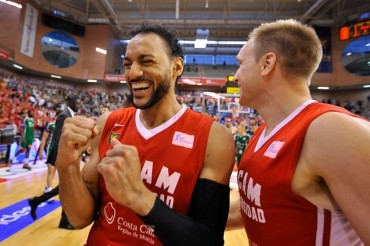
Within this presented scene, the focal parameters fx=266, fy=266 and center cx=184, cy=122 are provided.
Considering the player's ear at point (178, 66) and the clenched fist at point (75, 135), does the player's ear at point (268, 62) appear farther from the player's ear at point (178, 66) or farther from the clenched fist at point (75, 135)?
the clenched fist at point (75, 135)

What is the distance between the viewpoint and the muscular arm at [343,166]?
0.77 metres

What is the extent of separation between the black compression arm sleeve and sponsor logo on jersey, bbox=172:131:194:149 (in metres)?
0.19

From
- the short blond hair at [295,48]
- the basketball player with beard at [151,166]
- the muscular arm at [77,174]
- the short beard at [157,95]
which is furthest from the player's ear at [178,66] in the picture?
the muscular arm at [77,174]

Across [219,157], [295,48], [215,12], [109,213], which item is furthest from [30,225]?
[215,12]

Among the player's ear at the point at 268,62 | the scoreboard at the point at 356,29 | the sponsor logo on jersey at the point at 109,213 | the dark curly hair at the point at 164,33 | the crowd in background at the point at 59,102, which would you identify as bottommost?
the sponsor logo on jersey at the point at 109,213

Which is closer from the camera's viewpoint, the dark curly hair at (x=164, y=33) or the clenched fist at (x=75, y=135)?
the clenched fist at (x=75, y=135)

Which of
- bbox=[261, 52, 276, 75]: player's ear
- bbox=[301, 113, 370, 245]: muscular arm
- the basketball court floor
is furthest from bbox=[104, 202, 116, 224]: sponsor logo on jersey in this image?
the basketball court floor

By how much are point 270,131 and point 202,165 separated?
0.36 m

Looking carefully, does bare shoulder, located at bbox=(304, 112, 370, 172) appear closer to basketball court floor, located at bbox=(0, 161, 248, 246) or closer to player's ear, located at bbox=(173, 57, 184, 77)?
player's ear, located at bbox=(173, 57, 184, 77)

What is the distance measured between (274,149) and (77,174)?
2.81 ft

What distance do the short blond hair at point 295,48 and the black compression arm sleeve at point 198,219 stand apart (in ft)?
2.11

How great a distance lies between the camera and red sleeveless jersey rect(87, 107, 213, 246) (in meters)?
1.21

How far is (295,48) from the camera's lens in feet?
4.06

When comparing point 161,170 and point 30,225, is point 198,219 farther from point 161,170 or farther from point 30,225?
point 30,225
